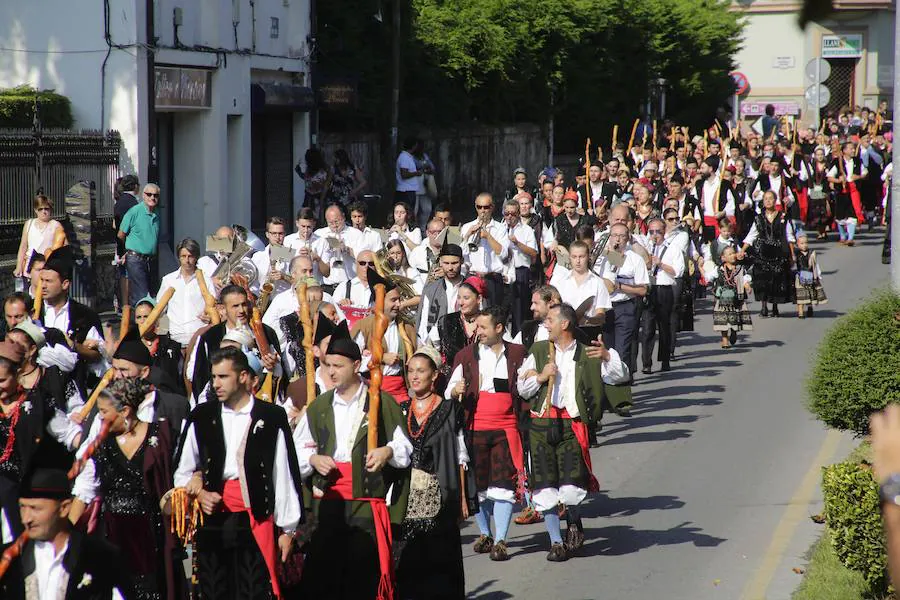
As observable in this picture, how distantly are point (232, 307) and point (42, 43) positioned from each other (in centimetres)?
1323

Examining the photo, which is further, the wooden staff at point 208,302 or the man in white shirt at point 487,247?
the man in white shirt at point 487,247

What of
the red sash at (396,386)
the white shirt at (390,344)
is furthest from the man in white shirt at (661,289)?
the red sash at (396,386)

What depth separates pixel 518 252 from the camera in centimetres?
1686

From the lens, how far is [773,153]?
96.0 ft

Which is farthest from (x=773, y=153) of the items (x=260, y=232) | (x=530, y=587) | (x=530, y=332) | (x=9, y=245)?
(x=530, y=587)

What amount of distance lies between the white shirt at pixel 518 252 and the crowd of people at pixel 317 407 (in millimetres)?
25

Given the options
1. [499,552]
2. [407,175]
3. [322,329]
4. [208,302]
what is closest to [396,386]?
[322,329]

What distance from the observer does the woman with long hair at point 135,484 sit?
7.26m

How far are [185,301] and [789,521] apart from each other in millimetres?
5024

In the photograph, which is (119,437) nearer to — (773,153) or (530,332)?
(530,332)

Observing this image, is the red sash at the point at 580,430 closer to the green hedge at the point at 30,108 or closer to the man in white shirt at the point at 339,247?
the man in white shirt at the point at 339,247

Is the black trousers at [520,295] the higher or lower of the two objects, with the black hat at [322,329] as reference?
lower

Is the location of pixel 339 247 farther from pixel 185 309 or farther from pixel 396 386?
pixel 396 386

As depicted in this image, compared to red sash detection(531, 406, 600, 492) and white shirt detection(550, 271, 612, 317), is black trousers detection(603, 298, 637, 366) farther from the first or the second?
red sash detection(531, 406, 600, 492)
